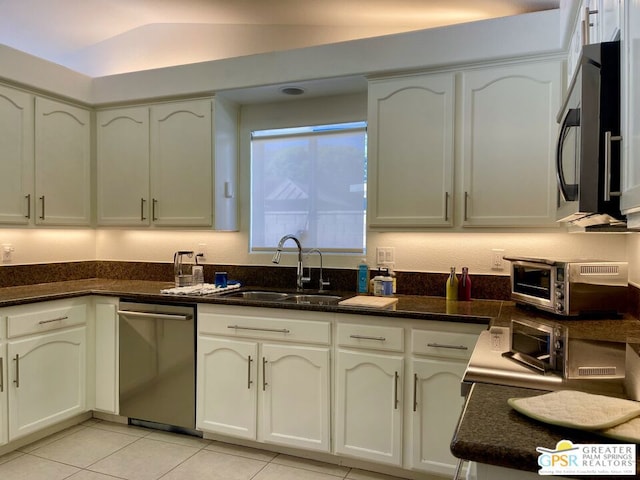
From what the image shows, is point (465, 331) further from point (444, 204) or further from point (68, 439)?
point (68, 439)

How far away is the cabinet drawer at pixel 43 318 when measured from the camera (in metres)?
2.54

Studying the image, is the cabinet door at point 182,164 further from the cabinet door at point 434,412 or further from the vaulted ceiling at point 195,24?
the cabinet door at point 434,412

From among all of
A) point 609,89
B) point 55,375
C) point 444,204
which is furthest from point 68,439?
point 609,89

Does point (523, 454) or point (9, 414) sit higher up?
point (523, 454)

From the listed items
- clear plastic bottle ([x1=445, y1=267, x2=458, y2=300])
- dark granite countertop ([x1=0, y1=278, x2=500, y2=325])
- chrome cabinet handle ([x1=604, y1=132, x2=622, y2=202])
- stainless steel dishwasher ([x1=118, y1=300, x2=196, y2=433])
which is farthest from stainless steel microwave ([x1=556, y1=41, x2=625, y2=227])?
stainless steel dishwasher ([x1=118, y1=300, x2=196, y2=433])

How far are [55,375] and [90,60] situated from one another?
2492 millimetres

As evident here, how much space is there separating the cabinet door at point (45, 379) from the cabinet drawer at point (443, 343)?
2.13 metres

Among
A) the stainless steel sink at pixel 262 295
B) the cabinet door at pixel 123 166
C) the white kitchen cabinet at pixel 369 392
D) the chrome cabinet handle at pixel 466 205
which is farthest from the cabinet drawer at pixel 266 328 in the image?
the cabinet door at pixel 123 166

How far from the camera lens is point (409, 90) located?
8.54ft

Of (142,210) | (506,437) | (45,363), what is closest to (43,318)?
(45,363)

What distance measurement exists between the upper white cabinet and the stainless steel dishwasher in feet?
2.29

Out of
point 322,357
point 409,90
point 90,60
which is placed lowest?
point 322,357

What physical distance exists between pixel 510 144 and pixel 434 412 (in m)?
1.44

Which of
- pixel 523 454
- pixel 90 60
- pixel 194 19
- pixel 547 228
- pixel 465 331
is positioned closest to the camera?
pixel 523 454
